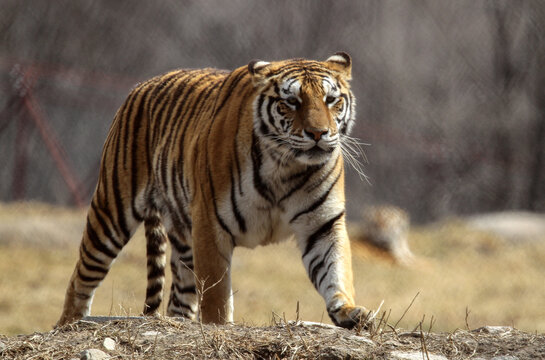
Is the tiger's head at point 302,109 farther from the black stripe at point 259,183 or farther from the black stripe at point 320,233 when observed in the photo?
the black stripe at point 320,233

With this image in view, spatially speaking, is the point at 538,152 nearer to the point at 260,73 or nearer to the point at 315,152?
the point at 260,73

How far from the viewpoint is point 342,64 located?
3.43 meters

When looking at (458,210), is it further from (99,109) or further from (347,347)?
(347,347)

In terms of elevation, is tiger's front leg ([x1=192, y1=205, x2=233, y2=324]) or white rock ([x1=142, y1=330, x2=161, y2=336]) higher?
tiger's front leg ([x1=192, y1=205, x2=233, y2=324])

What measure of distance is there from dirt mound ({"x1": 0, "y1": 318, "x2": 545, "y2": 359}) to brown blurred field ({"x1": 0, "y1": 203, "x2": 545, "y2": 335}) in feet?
10.2

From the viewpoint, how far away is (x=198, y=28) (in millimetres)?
8969

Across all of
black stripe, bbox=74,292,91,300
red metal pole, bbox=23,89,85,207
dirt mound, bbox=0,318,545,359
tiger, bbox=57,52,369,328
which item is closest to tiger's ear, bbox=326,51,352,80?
tiger, bbox=57,52,369,328

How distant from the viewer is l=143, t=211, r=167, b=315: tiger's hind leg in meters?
4.11

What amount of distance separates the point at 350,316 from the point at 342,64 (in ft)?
3.43

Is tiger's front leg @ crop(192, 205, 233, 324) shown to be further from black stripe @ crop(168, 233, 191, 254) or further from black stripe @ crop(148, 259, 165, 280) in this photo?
black stripe @ crop(148, 259, 165, 280)

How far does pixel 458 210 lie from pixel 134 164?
5.72 meters

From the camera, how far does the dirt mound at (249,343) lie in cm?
241

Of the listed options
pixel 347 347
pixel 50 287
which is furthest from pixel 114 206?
pixel 50 287

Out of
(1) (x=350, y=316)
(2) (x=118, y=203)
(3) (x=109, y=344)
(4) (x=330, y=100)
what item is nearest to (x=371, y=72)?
(2) (x=118, y=203)
